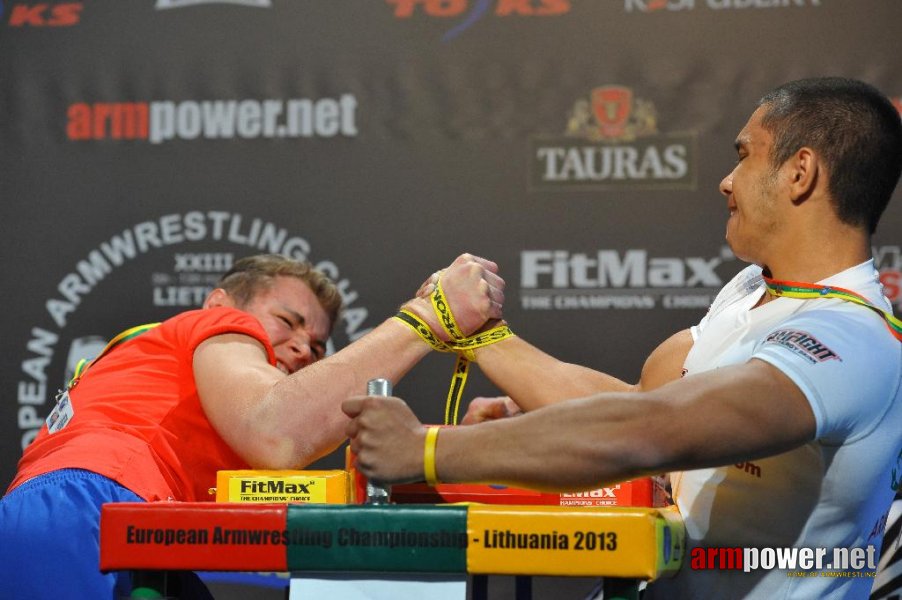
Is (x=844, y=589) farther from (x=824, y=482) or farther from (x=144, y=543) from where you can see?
(x=144, y=543)

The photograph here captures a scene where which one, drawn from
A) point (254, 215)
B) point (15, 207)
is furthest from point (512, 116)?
point (15, 207)

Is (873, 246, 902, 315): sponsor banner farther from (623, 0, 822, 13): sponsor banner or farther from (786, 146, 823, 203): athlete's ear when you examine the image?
(786, 146, 823, 203): athlete's ear

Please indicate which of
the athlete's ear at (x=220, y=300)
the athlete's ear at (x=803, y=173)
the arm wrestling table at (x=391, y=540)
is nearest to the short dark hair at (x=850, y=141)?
the athlete's ear at (x=803, y=173)

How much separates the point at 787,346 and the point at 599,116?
192 cm

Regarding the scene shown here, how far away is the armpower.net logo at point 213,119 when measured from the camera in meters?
3.42

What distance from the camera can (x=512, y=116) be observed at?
3.34 metres

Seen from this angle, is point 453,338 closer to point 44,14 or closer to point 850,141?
point 850,141

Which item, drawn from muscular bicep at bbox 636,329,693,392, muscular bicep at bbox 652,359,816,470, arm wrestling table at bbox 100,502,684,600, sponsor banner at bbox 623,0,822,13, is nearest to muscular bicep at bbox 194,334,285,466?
arm wrestling table at bbox 100,502,684,600

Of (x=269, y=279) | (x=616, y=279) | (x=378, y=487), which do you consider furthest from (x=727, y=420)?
(x=616, y=279)

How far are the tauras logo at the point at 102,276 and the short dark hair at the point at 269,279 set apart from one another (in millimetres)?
567

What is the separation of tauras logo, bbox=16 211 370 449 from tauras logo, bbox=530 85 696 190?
34.1 inches

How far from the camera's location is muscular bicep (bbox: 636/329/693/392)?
2.28 meters

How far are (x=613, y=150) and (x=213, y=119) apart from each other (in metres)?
1.24

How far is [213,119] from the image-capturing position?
347 centimetres
